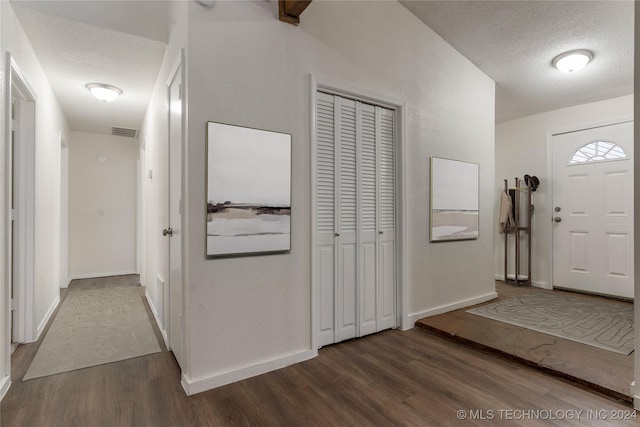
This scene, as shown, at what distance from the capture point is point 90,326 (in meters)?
2.99

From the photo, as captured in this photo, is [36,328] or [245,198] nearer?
[245,198]

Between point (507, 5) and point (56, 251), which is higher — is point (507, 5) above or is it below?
above

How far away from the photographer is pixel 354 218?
2.68 m

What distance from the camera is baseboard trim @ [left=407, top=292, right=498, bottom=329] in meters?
2.97

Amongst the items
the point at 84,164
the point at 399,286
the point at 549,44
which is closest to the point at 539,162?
the point at 549,44

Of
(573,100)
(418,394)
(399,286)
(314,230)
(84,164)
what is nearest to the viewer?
(418,394)

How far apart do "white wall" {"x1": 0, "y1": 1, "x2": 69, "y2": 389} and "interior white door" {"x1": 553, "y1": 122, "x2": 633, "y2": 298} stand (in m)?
5.53

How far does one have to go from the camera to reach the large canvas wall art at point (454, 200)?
3160 mm

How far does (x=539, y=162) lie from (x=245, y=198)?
14.1 feet

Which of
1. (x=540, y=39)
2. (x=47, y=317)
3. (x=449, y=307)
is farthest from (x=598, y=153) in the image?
(x=47, y=317)

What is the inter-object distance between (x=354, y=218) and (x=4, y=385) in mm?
2412

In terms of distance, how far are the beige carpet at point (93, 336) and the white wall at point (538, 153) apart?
4.71 m

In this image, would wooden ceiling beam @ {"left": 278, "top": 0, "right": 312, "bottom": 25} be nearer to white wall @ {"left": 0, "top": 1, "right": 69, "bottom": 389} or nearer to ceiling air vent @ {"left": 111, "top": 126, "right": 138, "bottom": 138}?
white wall @ {"left": 0, "top": 1, "right": 69, "bottom": 389}

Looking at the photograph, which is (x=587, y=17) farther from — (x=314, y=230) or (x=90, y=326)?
(x=90, y=326)
